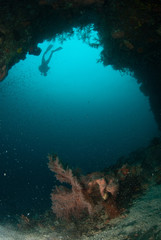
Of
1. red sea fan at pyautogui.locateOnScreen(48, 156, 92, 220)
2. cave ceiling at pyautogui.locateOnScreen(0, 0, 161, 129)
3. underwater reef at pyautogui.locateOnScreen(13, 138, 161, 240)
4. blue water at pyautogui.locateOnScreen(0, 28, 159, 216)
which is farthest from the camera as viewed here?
blue water at pyautogui.locateOnScreen(0, 28, 159, 216)

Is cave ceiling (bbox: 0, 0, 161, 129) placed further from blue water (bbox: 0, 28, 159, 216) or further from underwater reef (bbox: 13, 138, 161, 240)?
underwater reef (bbox: 13, 138, 161, 240)

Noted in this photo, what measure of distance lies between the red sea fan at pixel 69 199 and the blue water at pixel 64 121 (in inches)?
39.8

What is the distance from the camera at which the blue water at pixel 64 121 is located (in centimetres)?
1836

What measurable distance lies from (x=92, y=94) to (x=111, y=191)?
12406 centimetres

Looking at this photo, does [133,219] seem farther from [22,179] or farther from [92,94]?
[92,94]

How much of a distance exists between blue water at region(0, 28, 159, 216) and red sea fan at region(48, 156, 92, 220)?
3.32 ft

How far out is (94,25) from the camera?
767 centimetres

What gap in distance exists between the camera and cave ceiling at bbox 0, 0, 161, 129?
5.52m

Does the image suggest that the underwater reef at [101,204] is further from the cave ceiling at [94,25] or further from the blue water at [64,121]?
the cave ceiling at [94,25]

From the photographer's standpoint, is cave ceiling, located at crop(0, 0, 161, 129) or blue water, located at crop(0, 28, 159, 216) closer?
cave ceiling, located at crop(0, 0, 161, 129)

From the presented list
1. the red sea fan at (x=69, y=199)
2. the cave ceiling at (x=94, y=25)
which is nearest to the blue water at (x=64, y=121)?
the red sea fan at (x=69, y=199)

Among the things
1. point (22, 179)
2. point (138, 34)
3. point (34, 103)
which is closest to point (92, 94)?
point (34, 103)

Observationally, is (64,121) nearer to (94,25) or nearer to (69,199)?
(94,25)

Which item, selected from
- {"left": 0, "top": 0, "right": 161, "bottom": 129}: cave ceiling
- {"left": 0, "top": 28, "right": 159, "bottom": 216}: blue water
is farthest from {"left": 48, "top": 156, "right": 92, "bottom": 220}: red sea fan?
{"left": 0, "top": 0, "right": 161, "bottom": 129}: cave ceiling
